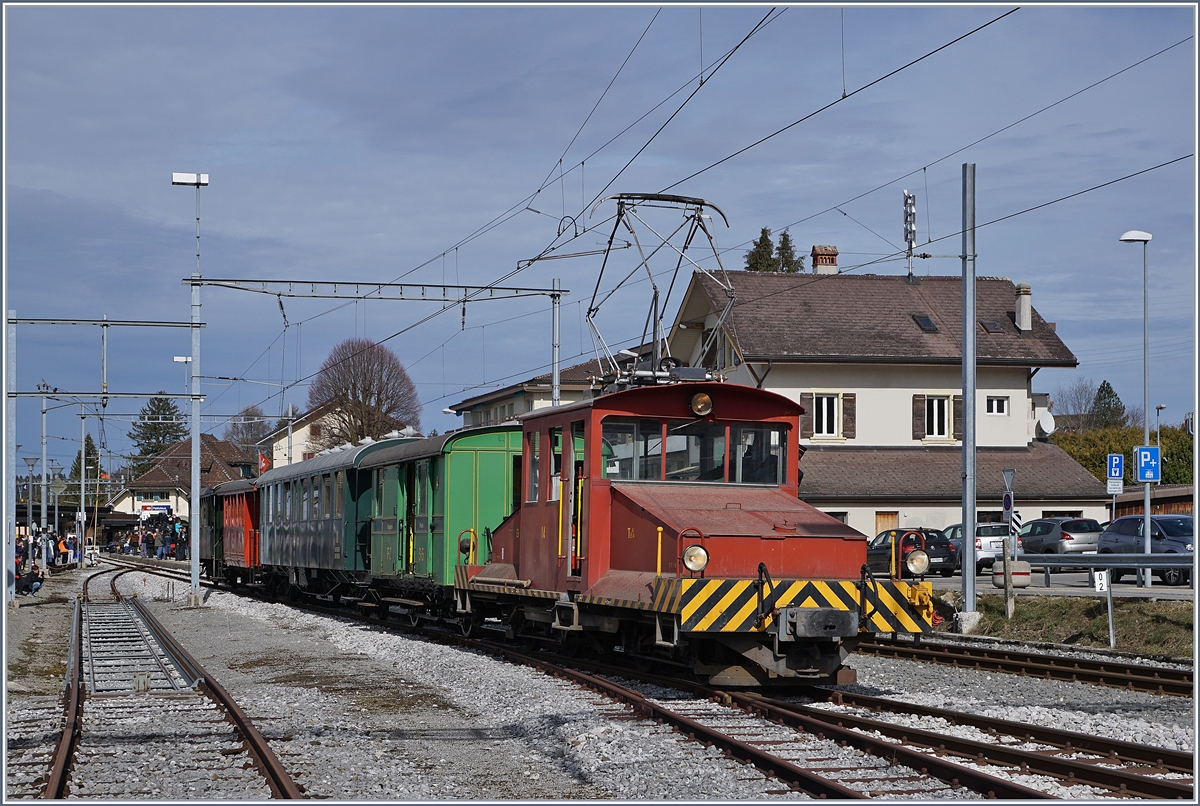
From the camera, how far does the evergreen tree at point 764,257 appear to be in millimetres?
75750

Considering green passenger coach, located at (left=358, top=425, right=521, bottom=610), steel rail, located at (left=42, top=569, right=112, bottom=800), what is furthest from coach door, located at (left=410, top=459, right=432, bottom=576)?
steel rail, located at (left=42, top=569, right=112, bottom=800)

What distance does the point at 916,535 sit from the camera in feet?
40.6

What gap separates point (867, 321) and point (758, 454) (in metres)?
33.0

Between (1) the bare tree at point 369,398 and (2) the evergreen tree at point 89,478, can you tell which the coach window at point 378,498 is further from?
(2) the evergreen tree at point 89,478

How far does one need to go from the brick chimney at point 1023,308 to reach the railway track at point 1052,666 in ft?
97.1

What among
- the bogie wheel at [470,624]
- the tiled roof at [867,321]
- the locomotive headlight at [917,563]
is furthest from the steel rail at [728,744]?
the tiled roof at [867,321]

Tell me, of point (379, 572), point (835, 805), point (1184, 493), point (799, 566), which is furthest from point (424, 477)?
point (1184, 493)

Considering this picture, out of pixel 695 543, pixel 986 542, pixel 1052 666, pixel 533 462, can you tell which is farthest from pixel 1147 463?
pixel 695 543

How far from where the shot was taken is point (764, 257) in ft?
249

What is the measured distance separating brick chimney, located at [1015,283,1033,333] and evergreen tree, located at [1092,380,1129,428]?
223 ft

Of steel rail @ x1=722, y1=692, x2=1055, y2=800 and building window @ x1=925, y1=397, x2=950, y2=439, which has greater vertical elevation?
building window @ x1=925, y1=397, x2=950, y2=439

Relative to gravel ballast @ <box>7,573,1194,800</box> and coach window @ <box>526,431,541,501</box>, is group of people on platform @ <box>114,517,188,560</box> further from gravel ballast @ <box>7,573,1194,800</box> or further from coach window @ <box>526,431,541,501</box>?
coach window @ <box>526,431,541,501</box>

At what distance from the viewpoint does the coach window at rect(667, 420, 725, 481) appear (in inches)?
505

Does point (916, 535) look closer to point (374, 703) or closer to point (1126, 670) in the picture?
point (1126, 670)
